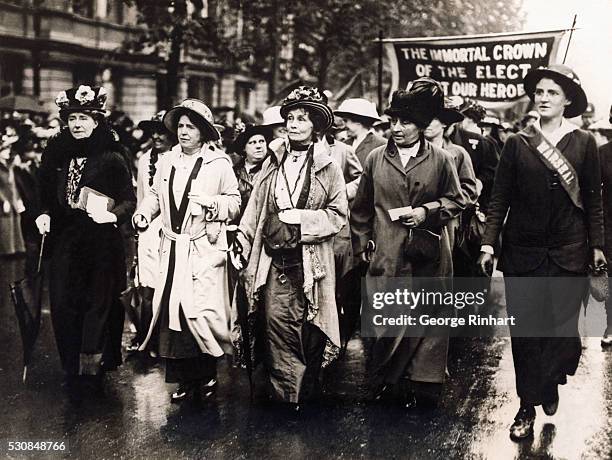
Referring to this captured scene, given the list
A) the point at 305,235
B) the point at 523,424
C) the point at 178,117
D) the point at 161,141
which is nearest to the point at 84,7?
the point at 161,141

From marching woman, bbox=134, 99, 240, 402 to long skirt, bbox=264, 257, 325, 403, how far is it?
0.39m

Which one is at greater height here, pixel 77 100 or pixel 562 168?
pixel 77 100

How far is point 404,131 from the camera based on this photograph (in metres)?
4.73

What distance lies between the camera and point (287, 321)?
470 centimetres

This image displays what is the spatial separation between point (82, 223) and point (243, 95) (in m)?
2.34

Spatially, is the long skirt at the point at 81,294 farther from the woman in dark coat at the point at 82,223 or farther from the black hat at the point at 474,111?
the black hat at the point at 474,111

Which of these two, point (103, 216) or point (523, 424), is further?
point (103, 216)

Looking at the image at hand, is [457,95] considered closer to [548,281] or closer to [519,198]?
[519,198]

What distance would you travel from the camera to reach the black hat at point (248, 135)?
19.8 feet

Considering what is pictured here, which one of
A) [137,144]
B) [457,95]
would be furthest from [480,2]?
[137,144]

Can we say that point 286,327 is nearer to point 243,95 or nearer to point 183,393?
point 183,393

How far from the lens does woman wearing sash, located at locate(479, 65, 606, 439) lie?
14.2ft

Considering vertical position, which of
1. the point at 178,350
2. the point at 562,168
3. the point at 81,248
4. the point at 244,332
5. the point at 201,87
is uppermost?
the point at 201,87

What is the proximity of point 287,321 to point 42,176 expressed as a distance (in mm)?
1878
